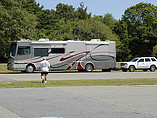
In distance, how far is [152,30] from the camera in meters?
72.7

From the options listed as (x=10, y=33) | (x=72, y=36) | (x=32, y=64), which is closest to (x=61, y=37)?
(x=72, y=36)

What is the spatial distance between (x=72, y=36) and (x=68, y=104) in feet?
176

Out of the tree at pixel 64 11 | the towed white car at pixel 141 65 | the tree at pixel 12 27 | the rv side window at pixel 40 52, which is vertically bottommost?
the towed white car at pixel 141 65

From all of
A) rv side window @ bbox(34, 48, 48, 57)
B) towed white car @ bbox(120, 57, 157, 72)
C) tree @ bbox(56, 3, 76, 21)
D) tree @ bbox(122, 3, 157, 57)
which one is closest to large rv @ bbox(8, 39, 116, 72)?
rv side window @ bbox(34, 48, 48, 57)

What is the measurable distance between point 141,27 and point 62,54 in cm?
4136

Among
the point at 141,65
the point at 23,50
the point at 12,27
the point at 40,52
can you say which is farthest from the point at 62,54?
the point at 12,27

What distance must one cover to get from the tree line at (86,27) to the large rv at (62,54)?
12.6m

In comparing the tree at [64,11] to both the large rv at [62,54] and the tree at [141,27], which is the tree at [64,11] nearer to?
the tree at [141,27]

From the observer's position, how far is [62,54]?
3472cm

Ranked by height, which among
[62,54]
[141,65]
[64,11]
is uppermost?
[64,11]

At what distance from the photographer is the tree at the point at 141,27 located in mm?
72750

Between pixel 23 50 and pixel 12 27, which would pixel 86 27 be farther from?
pixel 23 50

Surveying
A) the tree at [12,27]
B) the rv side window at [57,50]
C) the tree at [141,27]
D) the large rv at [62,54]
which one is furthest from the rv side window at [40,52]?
the tree at [141,27]

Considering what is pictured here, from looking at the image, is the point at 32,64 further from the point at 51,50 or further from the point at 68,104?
the point at 68,104
